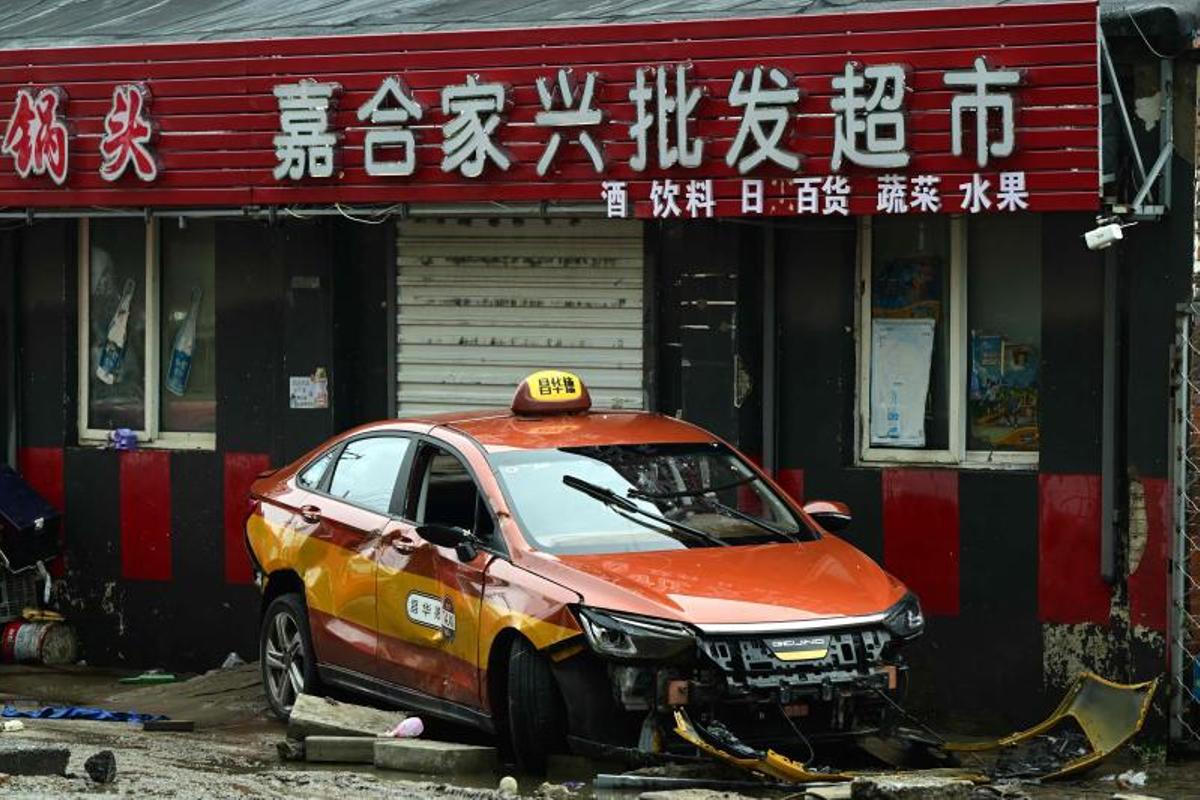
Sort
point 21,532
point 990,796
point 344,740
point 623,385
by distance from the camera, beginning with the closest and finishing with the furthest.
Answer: point 990,796 < point 344,740 < point 623,385 < point 21,532

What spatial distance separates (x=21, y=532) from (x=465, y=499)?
5.45 m

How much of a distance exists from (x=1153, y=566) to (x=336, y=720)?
14.2 feet

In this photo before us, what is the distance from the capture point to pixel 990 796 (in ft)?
30.2

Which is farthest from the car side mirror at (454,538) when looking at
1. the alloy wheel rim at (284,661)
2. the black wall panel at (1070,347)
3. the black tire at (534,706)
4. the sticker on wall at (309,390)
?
the sticker on wall at (309,390)

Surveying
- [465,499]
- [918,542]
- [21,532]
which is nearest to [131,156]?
[21,532]

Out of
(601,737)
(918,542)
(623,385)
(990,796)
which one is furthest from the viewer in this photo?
(623,385)

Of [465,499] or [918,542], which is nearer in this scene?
[465,499]

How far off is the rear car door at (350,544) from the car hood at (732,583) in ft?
5.13

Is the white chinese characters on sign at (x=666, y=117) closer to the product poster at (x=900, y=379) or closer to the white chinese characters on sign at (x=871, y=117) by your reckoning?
the white chinese characters on sign at (x=871, y=117)

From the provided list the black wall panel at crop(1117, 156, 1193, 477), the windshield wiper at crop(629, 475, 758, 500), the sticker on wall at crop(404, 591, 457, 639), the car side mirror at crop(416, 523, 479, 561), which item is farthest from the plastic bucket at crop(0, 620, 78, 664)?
the black wall panel at crop(1117, 156, 1193, 477)

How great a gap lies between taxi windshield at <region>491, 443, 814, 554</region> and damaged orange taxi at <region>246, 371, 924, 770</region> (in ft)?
0.03

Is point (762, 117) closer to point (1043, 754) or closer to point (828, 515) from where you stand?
point (828, 515)

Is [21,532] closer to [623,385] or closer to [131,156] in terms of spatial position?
[131,156]

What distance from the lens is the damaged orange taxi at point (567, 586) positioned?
9859 millimetres
